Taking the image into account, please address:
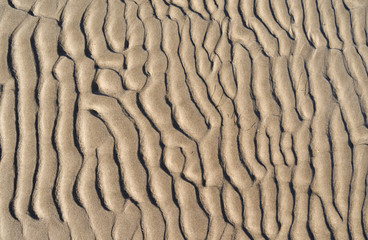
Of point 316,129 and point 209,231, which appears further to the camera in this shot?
point 316,129

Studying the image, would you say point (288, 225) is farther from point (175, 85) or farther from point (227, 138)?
point (175, 85)

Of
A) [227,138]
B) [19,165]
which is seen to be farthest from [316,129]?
[19,165]

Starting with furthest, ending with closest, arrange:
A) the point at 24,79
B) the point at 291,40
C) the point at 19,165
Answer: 1. the point at 291,40
2. the point at 24,79
3. the point at 19,165

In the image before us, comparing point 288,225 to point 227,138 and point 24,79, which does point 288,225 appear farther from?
point 24,79

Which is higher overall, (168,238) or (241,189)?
(241,189)

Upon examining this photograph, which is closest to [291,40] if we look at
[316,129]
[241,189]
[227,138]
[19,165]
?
[316,129]

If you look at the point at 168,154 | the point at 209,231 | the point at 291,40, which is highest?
the point at 291,40

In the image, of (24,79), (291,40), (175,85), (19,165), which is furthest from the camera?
(291,40)
